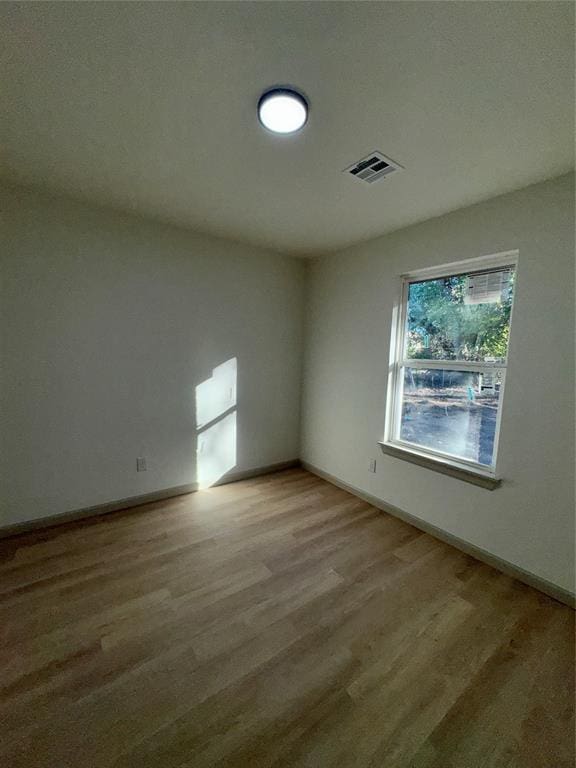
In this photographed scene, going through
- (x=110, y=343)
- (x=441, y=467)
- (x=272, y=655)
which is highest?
(x=110, y=343)

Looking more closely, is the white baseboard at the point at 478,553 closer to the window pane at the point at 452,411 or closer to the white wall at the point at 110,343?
the window pane at the point at 452,411

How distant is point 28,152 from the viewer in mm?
1663

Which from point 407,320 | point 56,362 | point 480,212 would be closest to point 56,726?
point 56,362

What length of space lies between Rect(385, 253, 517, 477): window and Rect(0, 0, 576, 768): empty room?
0.07 ft

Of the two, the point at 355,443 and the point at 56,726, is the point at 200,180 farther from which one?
the point at 56,726

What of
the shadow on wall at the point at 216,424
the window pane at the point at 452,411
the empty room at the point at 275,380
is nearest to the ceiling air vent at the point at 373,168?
the empty room at the point at 275,380

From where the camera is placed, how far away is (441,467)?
7.42ft

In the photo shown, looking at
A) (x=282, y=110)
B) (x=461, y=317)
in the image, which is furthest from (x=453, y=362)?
(x=282, y=110)

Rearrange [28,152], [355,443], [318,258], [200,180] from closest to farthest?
[28,152] < [200,180] < [355,443] < [318,258]

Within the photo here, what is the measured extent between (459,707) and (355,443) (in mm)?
1904

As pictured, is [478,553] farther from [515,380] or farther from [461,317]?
[461,317]

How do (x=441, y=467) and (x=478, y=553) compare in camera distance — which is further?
(x=441, y=467)

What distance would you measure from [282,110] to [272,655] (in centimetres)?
245

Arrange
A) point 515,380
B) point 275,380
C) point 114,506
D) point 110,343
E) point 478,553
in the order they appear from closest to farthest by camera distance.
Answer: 1. point 515,380
2. point 478,553
3. point 110,343
4. point 114,506
5. point 275,380
